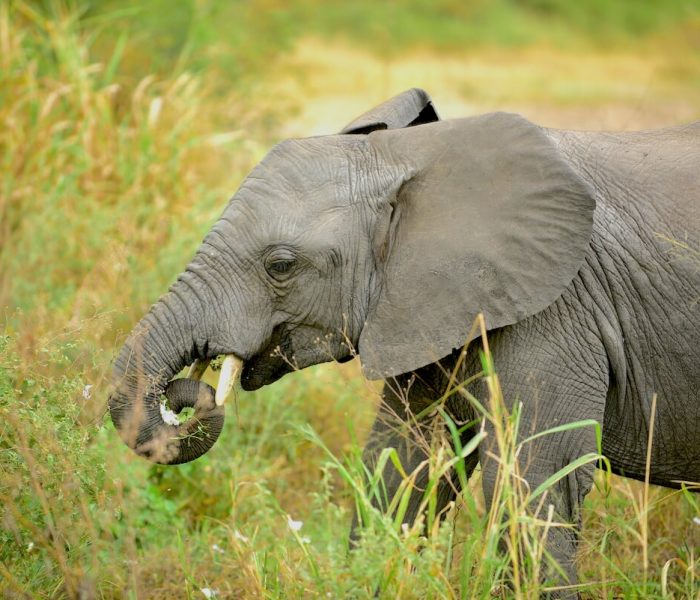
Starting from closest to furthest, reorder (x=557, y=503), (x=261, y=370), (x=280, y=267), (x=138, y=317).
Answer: (x=557, y=503) < (x=280, y=267) < (x=261, y=370) < (x=138, y=317)

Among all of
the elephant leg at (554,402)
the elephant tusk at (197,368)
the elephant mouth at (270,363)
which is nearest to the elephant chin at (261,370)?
the elephant mouth at (270,363)

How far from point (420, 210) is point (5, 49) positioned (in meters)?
4.58

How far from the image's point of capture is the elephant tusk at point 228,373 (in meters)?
3.60

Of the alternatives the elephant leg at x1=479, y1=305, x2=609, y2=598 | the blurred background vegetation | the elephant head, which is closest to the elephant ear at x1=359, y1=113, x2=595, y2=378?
the elephant head

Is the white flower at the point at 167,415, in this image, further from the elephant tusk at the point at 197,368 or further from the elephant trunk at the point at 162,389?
the elephant tusk at the point at 197,368

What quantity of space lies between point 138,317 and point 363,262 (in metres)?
2.51

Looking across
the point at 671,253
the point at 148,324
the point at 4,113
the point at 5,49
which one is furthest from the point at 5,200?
the point at 671,253

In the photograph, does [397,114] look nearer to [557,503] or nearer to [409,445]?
[409,445]

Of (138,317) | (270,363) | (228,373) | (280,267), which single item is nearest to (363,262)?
(280,267)

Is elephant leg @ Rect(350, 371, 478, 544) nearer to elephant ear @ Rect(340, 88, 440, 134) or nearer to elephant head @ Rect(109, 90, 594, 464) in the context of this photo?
elephant head @ Rect(109, 90, 594, 464)

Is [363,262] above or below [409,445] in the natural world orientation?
above

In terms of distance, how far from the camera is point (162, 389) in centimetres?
361

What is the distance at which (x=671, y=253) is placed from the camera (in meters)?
3.66

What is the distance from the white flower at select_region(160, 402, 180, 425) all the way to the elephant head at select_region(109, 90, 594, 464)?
0.01 metres
